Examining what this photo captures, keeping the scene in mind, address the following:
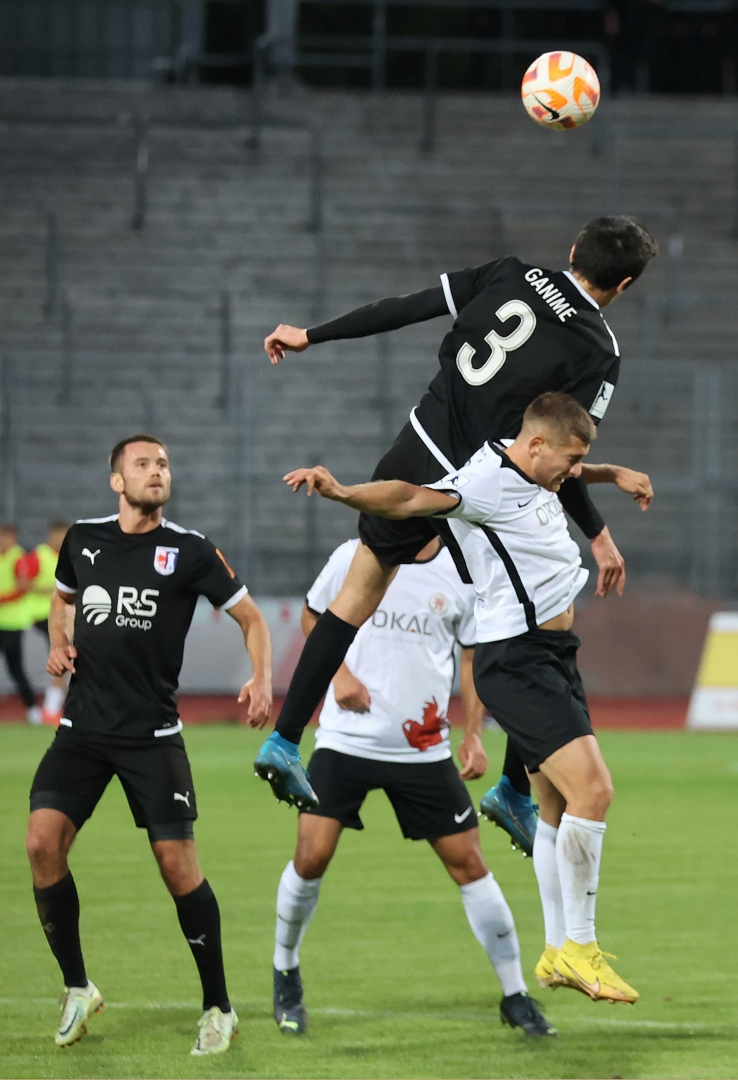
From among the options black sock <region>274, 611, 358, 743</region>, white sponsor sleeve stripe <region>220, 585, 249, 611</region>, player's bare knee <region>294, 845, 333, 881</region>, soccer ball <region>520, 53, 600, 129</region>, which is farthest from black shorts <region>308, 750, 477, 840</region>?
soccer ball <region>520, 53, 600, 129</region>

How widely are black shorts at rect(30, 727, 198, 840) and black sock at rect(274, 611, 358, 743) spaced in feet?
1.43

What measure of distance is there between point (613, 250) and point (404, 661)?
1.90 meters

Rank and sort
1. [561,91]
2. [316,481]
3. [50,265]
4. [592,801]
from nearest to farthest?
[316,481], [592,801], [561,91], [50,265]

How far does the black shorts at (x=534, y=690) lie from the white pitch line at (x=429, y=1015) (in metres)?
1.34

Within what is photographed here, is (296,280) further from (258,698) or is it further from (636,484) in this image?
(258,698)

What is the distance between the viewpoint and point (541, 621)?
227 inches

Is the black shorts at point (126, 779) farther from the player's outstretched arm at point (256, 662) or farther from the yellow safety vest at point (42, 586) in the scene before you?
the yellow safety vest at point (42, 586)

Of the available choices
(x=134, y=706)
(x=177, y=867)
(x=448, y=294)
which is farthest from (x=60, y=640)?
(x=448, y=294)

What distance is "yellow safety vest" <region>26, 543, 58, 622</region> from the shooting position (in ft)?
58.3

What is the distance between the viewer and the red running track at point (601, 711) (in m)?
17.8

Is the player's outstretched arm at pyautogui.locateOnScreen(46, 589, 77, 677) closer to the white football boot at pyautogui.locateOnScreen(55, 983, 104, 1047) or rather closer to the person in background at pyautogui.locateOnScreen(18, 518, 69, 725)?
the white football boot at pyautogui.locateOnScreen(55, 983, 104, 1047)

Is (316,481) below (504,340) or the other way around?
below

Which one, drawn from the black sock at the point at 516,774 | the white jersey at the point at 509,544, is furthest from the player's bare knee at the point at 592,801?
the black sock at the point at 516,774

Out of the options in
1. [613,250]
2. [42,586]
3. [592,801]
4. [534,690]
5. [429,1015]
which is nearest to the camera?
[592,801]
